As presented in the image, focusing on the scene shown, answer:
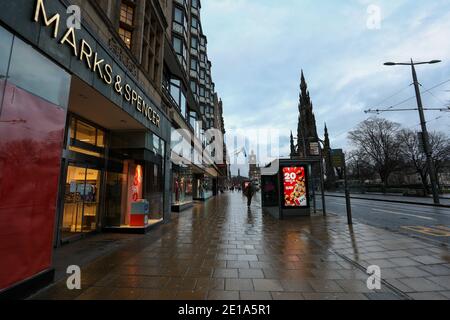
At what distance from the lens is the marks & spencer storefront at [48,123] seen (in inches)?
136

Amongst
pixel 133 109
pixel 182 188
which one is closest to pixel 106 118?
pixel 133 109

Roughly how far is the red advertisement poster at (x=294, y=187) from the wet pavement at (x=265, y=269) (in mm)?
5099

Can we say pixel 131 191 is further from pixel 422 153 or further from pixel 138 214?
pixel 422 153

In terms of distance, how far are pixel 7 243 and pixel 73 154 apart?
4.64 m

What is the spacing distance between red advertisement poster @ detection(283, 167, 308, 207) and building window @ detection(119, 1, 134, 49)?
9.76 m

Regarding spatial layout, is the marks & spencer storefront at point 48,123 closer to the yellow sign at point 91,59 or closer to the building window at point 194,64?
the yellow sign at point 91,59

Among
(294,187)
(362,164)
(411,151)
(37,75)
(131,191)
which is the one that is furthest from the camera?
(362,164)

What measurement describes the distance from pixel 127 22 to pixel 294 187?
36.4ft

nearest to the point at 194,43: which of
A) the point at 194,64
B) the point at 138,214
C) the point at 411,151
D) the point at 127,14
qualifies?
the point at 194,64

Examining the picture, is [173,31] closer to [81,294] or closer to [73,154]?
[73,154]

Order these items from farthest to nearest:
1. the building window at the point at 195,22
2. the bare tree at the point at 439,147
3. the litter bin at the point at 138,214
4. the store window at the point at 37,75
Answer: the bare tree at the point at 439,147
the building window at the point at 195,22
the litter bin at the point at 138,214
the store window at the point at 37,75

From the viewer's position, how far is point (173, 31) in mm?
18828

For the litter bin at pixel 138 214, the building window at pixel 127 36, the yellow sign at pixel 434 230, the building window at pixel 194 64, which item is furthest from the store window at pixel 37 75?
the building window at pixel 194 64

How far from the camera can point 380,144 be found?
44.3 metres
